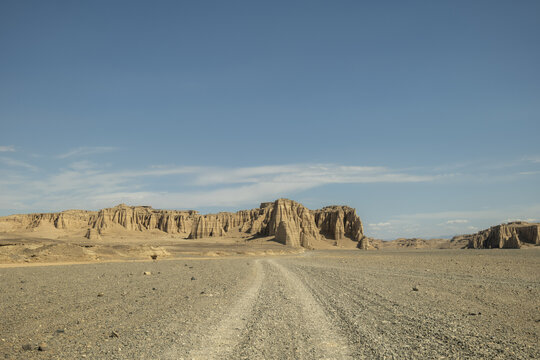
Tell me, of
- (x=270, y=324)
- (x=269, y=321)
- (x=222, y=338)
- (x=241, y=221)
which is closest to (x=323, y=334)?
(x=270, y=324)

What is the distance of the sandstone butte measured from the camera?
13412 cm

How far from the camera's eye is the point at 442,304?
44.4 ft

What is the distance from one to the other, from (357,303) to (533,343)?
612 cm

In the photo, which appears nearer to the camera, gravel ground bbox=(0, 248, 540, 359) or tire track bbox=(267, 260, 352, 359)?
tire track bbox=(267, 260, 352, 359)

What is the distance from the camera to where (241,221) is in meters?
187

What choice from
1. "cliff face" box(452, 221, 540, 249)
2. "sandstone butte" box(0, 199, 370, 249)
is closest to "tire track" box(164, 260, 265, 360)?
"sandstone butte" box(0, 199, 370, 249)

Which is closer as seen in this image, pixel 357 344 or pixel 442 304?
pixel 357 344

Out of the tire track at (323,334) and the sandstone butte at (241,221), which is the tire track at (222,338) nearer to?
the tire track at (323,334)

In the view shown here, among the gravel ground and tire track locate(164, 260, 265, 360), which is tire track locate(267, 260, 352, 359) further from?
tire track locate(164, 260, 265, 360)

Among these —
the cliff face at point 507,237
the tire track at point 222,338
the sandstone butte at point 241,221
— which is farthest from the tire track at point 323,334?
the cliff face at point 507,237

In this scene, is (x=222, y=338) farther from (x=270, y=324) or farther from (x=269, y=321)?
(x=269, y=321)

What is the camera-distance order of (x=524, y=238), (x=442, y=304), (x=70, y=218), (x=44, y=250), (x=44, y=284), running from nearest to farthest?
(x=442, y=304), (x=44, y=284), (x=44, y=250), (x=524, y=238), (x=70, y=218)

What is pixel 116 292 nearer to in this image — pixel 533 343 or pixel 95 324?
pixel 95 324

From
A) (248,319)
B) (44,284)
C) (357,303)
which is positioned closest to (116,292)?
(44,284)
